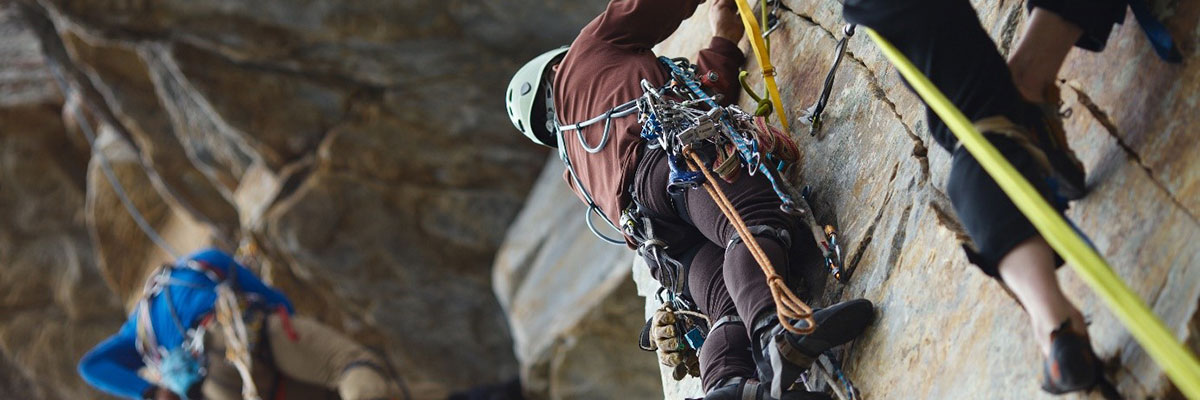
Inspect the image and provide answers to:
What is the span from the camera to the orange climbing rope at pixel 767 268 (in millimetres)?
2457

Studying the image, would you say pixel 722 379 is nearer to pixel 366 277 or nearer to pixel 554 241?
pixel 554 241

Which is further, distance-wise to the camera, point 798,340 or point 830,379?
point 830,379

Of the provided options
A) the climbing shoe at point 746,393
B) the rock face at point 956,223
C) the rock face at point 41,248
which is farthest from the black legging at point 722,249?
the rock face at point 41,248

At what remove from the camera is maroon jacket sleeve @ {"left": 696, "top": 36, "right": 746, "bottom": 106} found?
143 inches

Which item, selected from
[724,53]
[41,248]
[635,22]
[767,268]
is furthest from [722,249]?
[41,248]

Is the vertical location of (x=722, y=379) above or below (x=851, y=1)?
below

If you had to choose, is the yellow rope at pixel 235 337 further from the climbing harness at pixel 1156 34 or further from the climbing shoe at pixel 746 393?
the climbing harness at pixel 1156 34

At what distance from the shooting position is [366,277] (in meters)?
8.66

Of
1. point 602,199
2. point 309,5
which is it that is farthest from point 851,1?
point 309,5

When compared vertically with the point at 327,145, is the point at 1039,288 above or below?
above

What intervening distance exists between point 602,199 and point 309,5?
426 cm

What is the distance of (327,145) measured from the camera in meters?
8.15

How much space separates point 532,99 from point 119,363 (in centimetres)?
392

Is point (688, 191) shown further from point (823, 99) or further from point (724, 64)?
point (724, 64)
